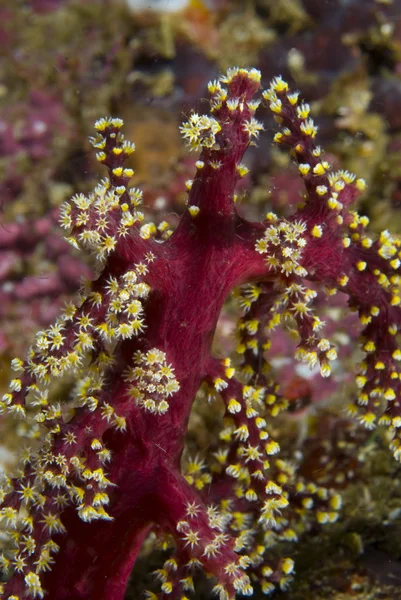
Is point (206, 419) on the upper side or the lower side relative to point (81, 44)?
lower

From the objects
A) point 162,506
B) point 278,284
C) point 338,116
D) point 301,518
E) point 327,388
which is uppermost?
point 338,116

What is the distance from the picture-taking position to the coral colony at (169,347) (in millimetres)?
1770

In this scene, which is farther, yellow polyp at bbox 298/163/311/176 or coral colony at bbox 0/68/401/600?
yellow polyp at bbox 298/163/311/176

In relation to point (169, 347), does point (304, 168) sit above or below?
above

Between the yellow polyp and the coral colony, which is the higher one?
the yellow polyp

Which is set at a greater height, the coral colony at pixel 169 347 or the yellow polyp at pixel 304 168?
the yellow polyp at pixel 304 168

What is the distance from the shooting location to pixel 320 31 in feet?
13.4

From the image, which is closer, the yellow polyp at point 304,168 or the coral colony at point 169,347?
the coral colony at point 169,347

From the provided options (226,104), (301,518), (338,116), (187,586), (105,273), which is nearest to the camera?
(226,104)

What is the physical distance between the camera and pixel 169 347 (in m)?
1.95

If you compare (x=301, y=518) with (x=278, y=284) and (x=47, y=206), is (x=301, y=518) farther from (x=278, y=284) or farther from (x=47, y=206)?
(x=47, y=206)

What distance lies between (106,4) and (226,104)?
3103 millimetres

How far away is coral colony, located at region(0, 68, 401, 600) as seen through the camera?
177 cm

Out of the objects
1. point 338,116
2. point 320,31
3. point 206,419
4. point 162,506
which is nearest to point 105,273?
point 162,506
